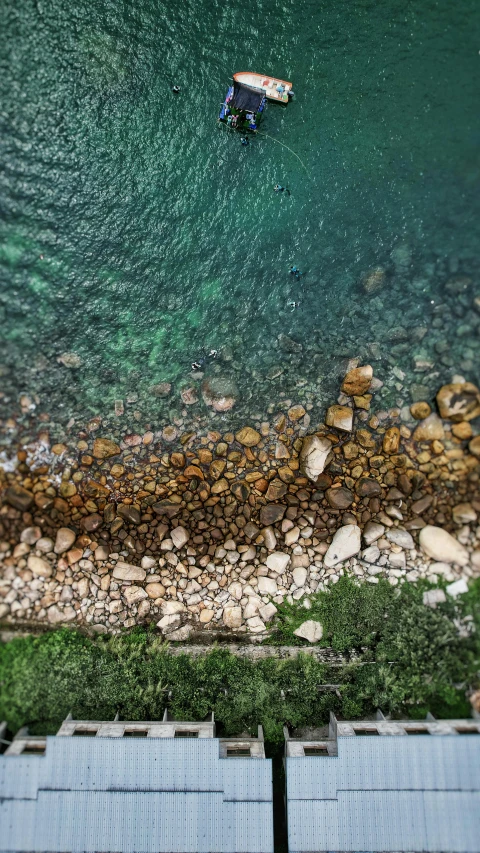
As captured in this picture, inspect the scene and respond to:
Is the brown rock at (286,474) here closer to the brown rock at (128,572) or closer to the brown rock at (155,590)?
the brown rock at (155,590)

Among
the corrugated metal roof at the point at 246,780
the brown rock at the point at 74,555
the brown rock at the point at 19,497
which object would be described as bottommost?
the corrugated metal roof at the point at 246,780

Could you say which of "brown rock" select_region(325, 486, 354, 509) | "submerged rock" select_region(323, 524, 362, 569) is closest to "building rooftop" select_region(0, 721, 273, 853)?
"submerged rock" select_region(323, 524, 362, 569)

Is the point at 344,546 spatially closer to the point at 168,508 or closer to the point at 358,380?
the point at 358,380

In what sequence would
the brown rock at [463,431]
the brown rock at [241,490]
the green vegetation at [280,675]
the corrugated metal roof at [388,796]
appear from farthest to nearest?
the brown rock at [241,490], the brown rock at [463,431], the green vegetation at [280,675], the corrugated metal roof at [388,796]

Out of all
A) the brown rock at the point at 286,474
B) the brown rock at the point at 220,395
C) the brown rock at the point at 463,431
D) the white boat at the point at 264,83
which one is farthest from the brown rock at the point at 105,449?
the white boat at the point at 264,83

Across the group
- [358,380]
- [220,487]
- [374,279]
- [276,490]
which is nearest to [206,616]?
[220,487]

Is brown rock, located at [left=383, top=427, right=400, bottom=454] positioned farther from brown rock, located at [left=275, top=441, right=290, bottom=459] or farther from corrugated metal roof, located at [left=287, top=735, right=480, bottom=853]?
corrugated metal roof, located at [left=287, top=735, right=480, bottom=853]
